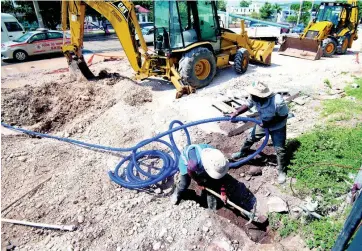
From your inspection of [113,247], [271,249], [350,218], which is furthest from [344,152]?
[113,247]

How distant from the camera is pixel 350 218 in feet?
6.39

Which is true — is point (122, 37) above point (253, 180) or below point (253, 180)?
above

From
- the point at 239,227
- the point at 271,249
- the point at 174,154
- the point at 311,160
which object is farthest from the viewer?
the point at 174,154

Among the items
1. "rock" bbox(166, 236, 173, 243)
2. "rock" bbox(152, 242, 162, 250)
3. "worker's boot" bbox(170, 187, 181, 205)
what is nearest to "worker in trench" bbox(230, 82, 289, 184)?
"worker's boot" bbox(170, 187, 181, 205)

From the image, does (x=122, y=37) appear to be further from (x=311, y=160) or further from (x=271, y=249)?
(x=271, y=249)

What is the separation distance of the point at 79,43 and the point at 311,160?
261 inches

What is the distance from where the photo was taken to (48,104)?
6.69 metres

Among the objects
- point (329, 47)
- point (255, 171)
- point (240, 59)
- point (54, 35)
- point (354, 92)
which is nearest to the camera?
point (255, 171)

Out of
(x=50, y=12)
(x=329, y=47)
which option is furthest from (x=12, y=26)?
(x=329, y=47)

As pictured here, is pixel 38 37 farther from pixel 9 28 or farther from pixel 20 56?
pixel 9 28

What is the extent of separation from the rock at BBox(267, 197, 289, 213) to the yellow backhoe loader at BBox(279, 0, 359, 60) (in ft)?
30.2

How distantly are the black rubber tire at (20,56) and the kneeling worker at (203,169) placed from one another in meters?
11.8

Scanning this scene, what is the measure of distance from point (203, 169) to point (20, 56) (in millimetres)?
12356

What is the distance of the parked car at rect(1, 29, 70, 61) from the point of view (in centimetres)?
1170
